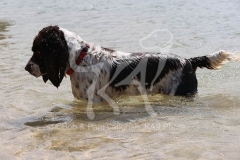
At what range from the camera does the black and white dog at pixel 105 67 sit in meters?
5.32

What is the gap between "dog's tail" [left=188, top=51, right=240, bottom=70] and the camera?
5.80m

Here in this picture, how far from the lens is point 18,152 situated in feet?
12.9

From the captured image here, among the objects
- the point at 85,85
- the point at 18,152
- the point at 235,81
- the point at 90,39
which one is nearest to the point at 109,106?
the point at 85,85

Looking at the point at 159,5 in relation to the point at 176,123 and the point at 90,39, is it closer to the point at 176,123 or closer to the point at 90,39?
the point at 90,39

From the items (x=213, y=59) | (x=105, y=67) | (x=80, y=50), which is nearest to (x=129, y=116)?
(x=105, y=67)

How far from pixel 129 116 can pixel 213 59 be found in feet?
5.10

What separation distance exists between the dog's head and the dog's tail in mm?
1776

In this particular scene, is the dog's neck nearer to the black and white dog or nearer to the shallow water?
the black and white dog

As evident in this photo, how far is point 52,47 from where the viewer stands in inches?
208

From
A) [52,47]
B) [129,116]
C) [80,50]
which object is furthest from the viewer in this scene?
[80,50]

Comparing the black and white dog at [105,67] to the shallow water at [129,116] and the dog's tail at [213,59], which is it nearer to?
the dog's tail at [213,59]

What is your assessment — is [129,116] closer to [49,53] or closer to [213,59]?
[49,53]

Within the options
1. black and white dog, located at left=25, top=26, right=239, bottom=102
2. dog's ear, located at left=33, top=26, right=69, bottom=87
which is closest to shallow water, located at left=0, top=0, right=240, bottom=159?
black and white dog, located at left=25, top=26, right=239, bottom=102

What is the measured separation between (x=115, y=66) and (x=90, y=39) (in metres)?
5.02
